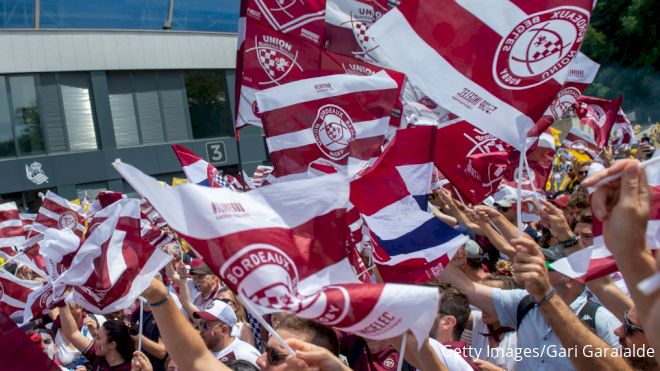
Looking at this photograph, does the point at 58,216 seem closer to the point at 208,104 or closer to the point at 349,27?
the point at 349,27

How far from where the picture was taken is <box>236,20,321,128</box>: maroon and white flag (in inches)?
271

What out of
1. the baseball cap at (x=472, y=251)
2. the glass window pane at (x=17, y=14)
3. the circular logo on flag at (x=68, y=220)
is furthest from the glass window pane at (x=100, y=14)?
the baseball cap at (x=472, y=251)

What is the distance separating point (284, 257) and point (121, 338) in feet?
11.2

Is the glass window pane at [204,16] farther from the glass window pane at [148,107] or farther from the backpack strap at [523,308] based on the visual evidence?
the backpack strap at [523,308]

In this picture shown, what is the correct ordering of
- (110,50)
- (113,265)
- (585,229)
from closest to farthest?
1. (113,265)
2. (585,229)
3. (110,50)

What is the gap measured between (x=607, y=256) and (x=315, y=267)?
4.09 feet

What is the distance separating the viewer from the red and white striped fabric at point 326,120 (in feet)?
19.9

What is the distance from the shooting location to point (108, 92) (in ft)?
95.2

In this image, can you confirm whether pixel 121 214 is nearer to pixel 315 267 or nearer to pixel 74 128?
pixel 315 267

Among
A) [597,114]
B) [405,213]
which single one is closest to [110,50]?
[597,114]

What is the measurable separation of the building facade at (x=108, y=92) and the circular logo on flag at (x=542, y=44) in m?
25.6

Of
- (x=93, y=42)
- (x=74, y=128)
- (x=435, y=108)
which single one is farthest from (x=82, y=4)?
(x=435, y=108)

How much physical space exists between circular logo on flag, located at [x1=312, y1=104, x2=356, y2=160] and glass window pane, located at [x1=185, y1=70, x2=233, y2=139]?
1010 inches

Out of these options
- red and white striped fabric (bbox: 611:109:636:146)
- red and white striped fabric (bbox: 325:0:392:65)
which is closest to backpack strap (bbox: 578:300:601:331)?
red and white striped fabric (bbox: 325:0:392:65)
